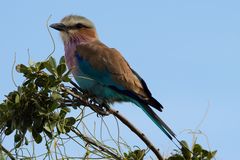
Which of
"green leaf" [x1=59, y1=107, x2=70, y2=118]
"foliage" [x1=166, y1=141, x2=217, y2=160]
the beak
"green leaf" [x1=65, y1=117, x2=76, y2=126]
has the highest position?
the beak

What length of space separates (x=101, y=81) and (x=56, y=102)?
218cm

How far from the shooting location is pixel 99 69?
5.24 meters

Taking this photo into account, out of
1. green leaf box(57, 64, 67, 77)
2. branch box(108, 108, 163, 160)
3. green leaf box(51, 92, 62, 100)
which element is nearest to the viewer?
branch box(108, 108, 163, 160)

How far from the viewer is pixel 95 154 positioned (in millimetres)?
3096

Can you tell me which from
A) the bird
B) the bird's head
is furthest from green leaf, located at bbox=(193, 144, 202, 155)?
the bird's head

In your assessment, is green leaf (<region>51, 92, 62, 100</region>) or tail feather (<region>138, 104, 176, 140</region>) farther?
tail feather (<region>138, 104, 176, 140</region>)

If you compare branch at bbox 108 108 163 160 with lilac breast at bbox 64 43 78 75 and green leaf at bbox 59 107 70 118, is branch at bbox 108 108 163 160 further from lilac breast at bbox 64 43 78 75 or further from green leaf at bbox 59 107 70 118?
lilac breast at bbox 64 43 78 75

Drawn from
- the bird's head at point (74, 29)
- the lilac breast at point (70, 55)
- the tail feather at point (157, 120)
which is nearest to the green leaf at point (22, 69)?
the tail feather at point (157, 120)

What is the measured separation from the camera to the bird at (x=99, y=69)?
15.6 feet

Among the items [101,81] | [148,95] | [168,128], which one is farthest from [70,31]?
[168,128]

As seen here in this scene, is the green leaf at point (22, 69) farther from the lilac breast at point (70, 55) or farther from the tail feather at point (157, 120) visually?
the lilac breast at point (70, 55)

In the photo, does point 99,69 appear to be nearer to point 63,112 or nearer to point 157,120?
point 157,120

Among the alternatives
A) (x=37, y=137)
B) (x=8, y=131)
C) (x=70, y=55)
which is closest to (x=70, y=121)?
(x=37, y=137)

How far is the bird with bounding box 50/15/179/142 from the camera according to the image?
475 centimetres
